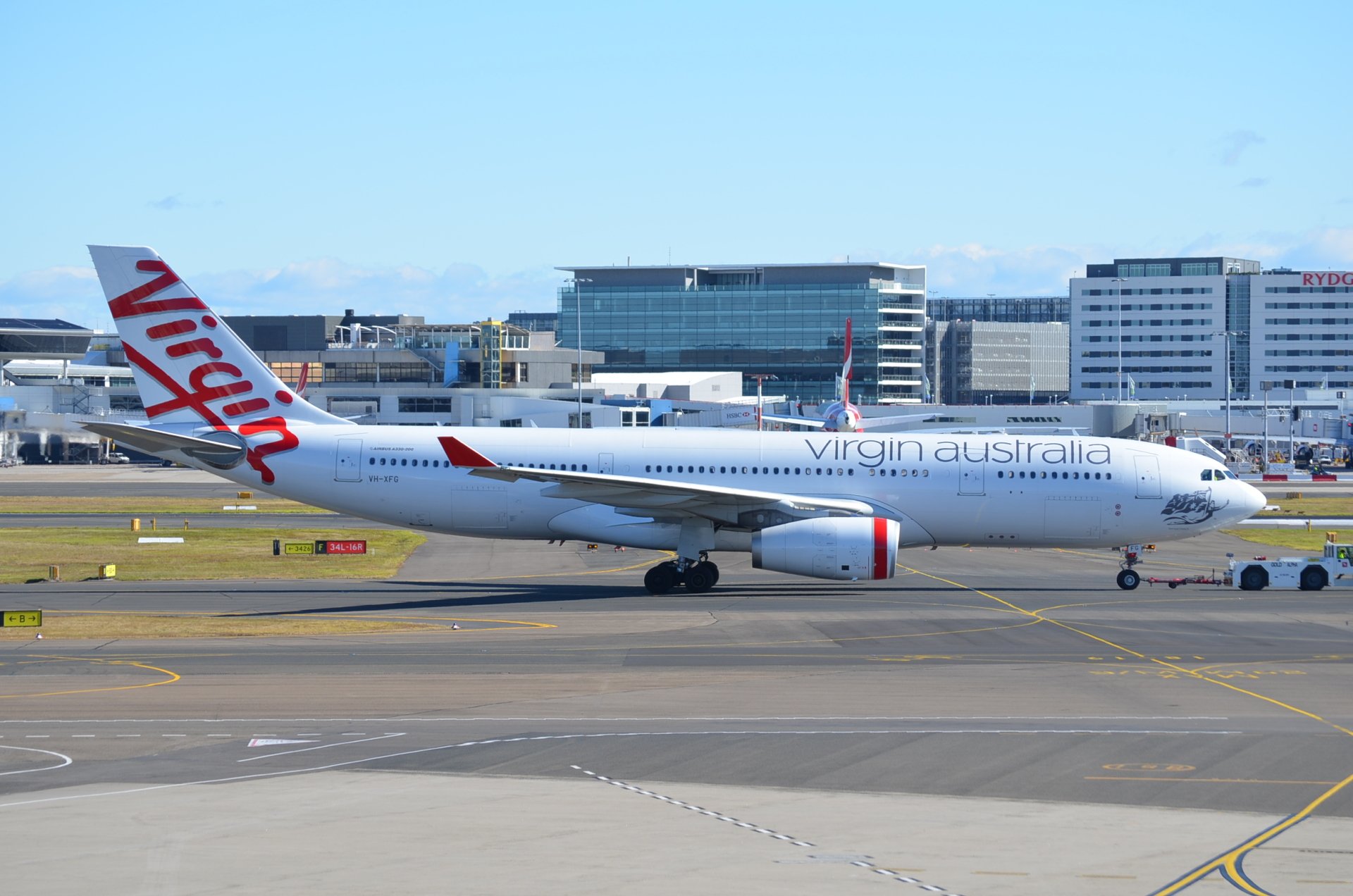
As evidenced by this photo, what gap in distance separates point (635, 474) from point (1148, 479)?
→ 1482 cm

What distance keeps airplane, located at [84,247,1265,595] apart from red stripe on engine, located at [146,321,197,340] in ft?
0.14

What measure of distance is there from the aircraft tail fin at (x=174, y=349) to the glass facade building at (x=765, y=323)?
148093mm

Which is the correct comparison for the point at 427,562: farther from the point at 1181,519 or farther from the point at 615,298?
the point at 615,298

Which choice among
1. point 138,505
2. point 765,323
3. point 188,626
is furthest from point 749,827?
point 765,323

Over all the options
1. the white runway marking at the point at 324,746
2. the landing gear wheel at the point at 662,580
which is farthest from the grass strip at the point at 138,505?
the white runway marking at the point at 324,746

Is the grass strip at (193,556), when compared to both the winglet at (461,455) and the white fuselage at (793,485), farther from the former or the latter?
the winglet at (461,455)

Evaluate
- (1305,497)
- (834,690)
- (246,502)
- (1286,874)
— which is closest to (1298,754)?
(1286,874)

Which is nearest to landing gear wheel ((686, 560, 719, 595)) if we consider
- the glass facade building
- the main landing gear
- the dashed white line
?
the main landing gear

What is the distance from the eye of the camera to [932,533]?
3909 cm

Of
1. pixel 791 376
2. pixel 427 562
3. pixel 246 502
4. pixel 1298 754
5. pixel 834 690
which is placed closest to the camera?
pixel 1298 754

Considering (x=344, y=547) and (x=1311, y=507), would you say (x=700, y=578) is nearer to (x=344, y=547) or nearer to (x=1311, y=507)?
(x=344, y=547)

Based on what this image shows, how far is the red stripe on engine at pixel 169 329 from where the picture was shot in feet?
126

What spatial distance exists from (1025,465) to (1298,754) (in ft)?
66.2

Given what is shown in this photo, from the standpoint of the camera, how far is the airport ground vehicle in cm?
3944
